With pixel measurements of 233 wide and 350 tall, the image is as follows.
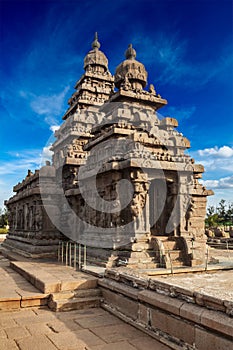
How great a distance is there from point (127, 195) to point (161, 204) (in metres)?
1.98

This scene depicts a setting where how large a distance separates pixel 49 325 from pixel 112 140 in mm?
7873

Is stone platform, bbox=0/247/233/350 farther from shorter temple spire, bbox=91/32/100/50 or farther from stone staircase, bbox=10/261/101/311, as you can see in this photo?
shorter temple spire, bbox=91/32/100/50

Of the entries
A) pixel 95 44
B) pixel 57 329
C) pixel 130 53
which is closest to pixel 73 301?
pixel 57 329

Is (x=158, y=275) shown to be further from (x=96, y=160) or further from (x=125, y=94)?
(x=125, y=94)

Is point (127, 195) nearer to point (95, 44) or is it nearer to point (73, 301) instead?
point (73, 301)

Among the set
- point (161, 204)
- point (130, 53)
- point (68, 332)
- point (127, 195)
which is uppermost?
point (130, 53)

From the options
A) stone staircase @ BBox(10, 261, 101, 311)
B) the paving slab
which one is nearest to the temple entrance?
stone staircase @ BBox(10, 261, 101, 311)

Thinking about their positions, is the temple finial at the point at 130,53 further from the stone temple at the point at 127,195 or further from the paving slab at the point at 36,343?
the paving slab at the point at 36,343

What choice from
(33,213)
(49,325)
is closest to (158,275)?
(49,325)

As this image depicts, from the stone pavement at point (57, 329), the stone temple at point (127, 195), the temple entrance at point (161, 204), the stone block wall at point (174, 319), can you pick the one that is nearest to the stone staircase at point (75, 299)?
the stone pavement at point (57, 329)

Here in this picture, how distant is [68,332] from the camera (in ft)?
17.5

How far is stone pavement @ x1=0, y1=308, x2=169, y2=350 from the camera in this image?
475 cm

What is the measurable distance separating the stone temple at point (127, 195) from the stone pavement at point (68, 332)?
3083 millimetres

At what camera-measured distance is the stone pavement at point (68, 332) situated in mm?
4754
